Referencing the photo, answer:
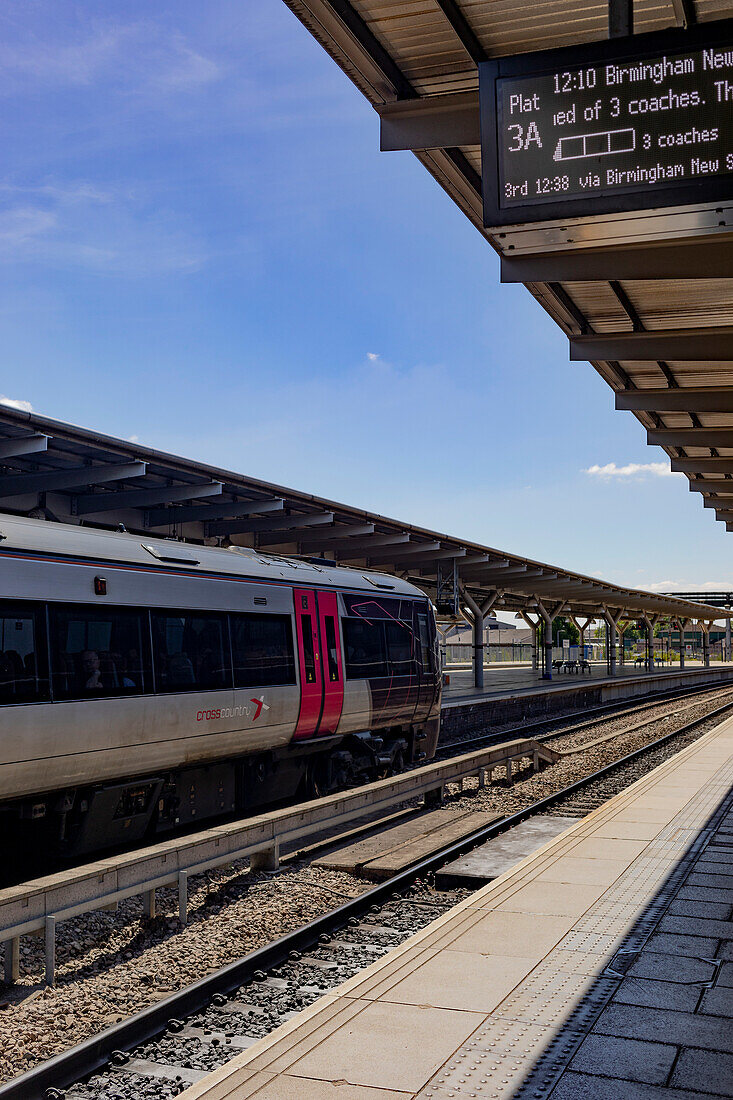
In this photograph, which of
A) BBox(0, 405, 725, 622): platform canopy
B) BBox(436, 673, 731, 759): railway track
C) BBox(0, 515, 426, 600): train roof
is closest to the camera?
BBox(0, 515, 426, 600): train roof

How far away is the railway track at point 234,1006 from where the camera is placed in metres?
5.16

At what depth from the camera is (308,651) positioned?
13.2 metres

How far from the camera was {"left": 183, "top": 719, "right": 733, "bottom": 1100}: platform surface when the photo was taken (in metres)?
4.59

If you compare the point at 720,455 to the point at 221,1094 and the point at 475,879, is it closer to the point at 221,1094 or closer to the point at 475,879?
the point at 475,879

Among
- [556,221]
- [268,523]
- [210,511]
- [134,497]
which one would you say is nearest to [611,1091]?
[556,221]

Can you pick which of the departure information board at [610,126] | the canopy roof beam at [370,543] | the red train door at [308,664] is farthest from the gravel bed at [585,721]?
the departure information board at [610,126]

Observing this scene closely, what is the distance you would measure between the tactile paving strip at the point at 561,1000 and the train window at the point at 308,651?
17.3 ft

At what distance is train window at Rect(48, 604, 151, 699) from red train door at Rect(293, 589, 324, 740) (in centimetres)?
331

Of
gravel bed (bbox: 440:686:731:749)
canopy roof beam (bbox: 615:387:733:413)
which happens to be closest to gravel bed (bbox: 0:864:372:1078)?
canopy roof beam (bbox: 615:387:733:413)

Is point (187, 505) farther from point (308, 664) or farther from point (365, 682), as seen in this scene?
point (308, 664)

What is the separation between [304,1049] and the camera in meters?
4.95

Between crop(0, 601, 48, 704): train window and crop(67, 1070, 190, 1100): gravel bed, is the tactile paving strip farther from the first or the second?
crop(0, 601, 48, 704): train window

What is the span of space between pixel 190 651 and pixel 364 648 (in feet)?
14.9

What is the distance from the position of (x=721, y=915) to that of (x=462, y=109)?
644 cm
